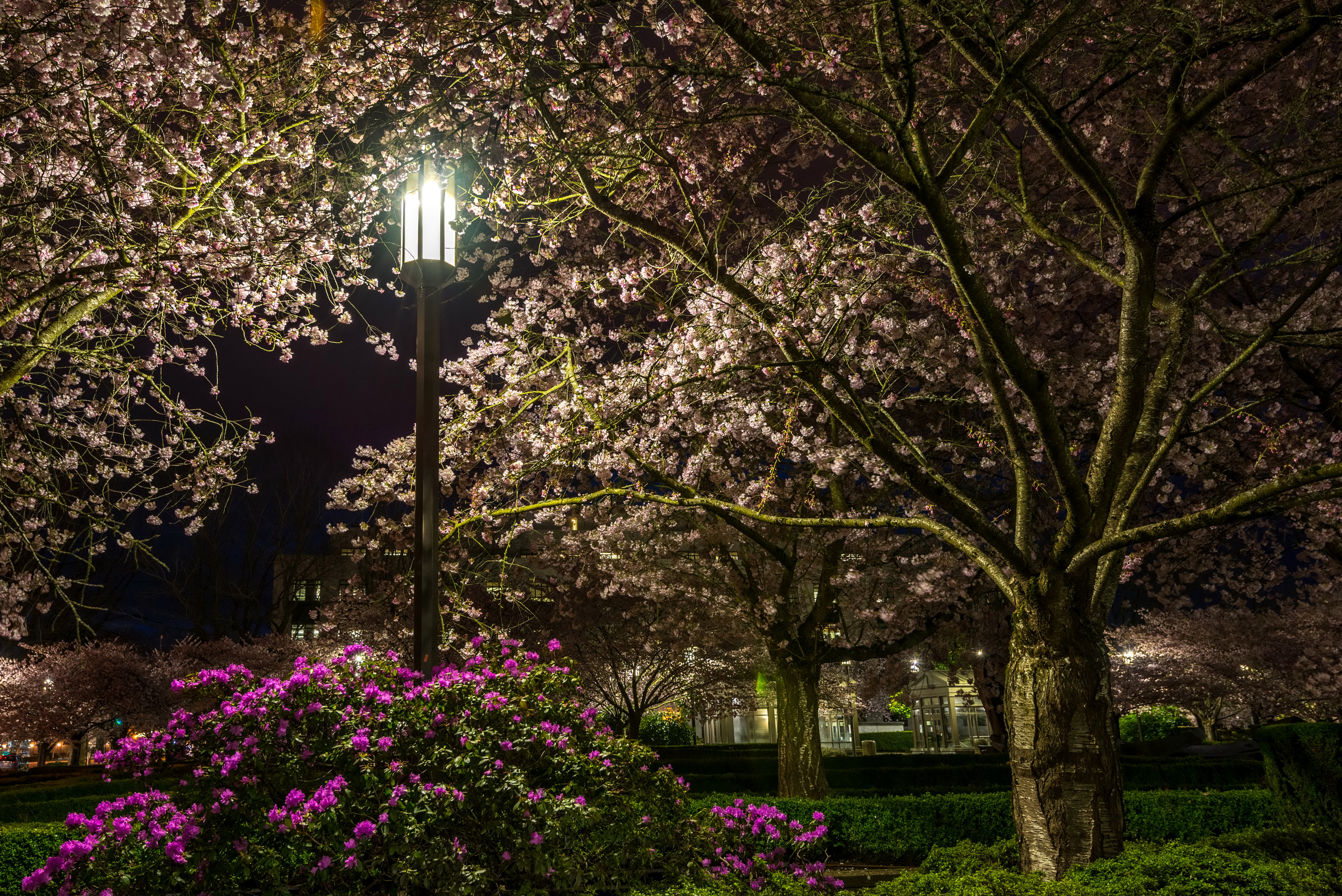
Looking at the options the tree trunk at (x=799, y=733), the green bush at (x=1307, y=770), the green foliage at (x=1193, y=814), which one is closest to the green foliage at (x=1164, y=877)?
the green bush at (x=1307, y=770)

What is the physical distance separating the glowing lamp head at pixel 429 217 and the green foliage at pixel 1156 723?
38.7 meters

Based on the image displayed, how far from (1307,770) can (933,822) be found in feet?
15.0

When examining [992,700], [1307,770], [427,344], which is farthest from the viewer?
[992,700]

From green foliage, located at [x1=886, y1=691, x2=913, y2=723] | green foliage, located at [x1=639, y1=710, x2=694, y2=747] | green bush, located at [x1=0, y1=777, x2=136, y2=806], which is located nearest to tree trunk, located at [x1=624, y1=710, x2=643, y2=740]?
green bush, located at [x1=0, y1=777, x2=136, y2=806]

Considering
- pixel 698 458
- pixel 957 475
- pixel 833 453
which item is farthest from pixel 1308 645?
pixel 698 458

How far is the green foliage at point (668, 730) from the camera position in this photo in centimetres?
3800

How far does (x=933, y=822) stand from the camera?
1115 cm

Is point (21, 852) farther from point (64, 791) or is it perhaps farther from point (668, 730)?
point (668, 730)

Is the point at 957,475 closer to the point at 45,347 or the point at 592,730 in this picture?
the point at 592,730

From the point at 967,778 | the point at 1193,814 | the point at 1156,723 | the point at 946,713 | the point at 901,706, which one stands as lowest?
the point at 901,706

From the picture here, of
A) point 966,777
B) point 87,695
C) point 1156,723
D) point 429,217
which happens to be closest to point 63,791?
point 87,695

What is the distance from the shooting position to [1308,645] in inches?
776

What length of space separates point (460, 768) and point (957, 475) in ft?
30.4

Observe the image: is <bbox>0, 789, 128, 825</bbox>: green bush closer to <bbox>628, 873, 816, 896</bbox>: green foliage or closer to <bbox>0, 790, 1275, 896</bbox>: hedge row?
<bbox>0, 790, 1275, 896</bbox>: hedge row
